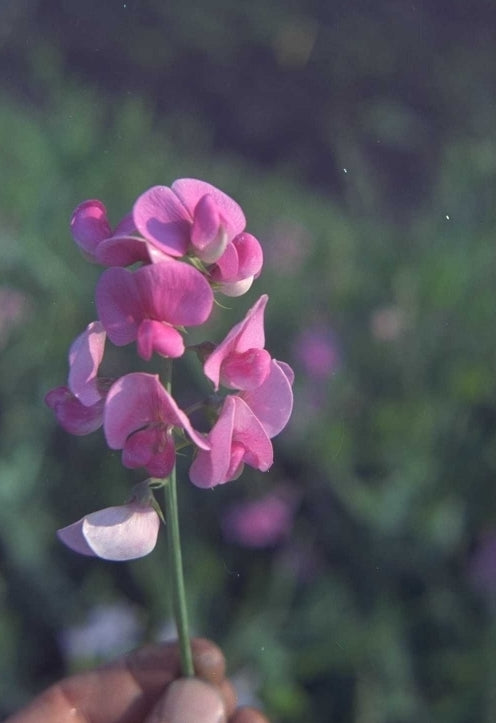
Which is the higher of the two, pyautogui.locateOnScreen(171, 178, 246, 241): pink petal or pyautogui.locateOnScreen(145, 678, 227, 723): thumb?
pyautogui.locateOnScreen(171, 178, 246, 241): pink petal

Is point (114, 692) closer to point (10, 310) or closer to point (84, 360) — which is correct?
point (84, 360)

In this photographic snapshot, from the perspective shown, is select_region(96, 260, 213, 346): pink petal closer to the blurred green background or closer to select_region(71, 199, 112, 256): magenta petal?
select_region(71, 199, 112, 256): magenta petal

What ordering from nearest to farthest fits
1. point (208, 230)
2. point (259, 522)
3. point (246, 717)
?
point (208, 230) < point (246, 717) < point (259, 522)

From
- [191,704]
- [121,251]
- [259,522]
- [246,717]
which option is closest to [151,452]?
[121,251]

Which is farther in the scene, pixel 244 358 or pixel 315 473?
pixel 315 473

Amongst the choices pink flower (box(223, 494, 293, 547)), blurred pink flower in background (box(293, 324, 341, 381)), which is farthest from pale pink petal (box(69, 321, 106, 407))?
blurred pink flower in background (box(293, 324, 341, 381))

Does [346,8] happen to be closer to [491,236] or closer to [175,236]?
[491,236]
